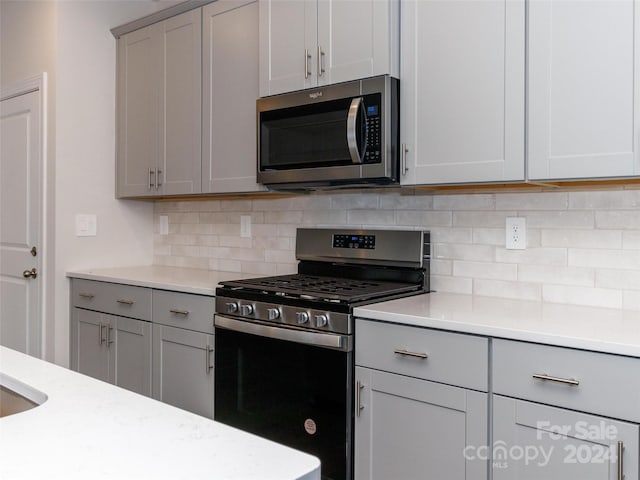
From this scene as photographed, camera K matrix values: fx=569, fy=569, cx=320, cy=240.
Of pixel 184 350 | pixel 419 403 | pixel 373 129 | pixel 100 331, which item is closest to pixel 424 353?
pixel 419 403

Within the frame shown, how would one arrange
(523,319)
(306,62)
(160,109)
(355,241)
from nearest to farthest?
(523,319) < (306,62) < (355,241) < (160,109)

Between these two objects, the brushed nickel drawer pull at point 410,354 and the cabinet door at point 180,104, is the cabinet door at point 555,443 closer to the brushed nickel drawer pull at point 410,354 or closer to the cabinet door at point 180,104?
the brushed nickel drawer pull at point 410,354

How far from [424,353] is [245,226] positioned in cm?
167

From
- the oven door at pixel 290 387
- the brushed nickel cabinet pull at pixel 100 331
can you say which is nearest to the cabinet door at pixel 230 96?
the oven door at pixel 290 387

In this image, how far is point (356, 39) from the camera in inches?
89.7

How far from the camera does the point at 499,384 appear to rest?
65.2 inches

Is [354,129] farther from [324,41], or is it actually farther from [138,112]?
[138,112]

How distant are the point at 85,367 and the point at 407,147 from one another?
2189 mm

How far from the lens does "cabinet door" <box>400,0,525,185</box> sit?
6.35ft

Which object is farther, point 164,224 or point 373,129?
point 164,224

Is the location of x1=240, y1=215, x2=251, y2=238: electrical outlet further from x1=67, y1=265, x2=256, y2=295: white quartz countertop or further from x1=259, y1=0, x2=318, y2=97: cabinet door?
x1=259, y1=0, x2=318, y2=97: cabinet door

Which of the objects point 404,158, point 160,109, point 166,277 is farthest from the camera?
point 160,109

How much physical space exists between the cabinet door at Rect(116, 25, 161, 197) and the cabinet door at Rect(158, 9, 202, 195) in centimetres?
7

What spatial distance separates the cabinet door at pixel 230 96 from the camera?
2734 mm
